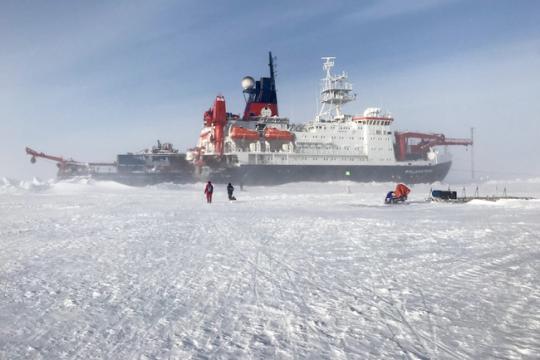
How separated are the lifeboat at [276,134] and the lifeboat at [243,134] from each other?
119 cm

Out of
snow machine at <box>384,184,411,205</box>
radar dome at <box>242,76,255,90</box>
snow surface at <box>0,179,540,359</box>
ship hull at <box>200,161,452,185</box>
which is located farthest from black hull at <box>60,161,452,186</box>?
snow surface at <box>0,179,540,359</box>

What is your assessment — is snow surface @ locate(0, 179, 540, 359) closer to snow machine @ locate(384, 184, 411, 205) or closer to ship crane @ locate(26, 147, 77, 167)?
snow machine @ locate(384, 184, 411, 205)

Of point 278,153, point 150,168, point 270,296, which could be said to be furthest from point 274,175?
point 270,296

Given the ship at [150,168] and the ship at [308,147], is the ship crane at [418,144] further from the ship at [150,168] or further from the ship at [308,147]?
the ship at [150,168]

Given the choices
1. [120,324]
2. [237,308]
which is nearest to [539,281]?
[237,308]

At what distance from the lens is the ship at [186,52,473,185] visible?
3853cm

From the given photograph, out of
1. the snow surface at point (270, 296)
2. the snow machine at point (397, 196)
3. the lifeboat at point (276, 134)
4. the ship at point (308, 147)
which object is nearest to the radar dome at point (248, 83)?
the ship at point (308, 147)

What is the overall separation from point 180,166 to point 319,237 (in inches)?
1368

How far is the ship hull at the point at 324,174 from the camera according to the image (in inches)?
1489

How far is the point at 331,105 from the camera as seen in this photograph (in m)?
48.2

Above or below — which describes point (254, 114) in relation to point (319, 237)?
above

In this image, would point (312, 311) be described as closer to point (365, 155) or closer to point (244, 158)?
point (244, 158)

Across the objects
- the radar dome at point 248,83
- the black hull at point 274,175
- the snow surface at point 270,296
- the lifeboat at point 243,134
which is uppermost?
the radar dome at point 248,83

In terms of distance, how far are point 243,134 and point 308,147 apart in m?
7.77
